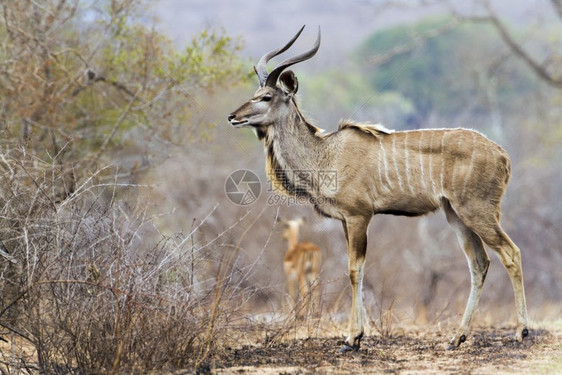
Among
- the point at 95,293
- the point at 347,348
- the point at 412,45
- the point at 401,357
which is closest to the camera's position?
the point at 95,293

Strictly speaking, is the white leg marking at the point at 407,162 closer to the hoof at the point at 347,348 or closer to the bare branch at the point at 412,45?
the hoof at the point at 347,348

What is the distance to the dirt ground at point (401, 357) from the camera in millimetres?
5887

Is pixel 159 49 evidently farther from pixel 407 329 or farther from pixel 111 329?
pixel 111 329

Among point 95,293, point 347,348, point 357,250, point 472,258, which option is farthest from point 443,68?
point 95,293

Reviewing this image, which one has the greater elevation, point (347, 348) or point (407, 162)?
point (407, 162)

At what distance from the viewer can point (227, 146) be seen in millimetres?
21984

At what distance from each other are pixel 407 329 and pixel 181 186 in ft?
37.4

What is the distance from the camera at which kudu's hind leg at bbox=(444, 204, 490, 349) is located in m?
7.00

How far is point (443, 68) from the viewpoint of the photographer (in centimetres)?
4319

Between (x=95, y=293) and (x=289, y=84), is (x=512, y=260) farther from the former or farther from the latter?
(x=95, y=293)

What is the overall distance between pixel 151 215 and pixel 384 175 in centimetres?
213

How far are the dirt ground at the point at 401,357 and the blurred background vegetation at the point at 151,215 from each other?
26 cm

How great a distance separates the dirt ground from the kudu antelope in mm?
249

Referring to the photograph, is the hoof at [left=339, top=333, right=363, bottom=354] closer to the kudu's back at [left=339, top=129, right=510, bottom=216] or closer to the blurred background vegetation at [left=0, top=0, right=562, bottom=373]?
the blurred background vegetation at [left=0, top=0, right=562, bottom=373]
